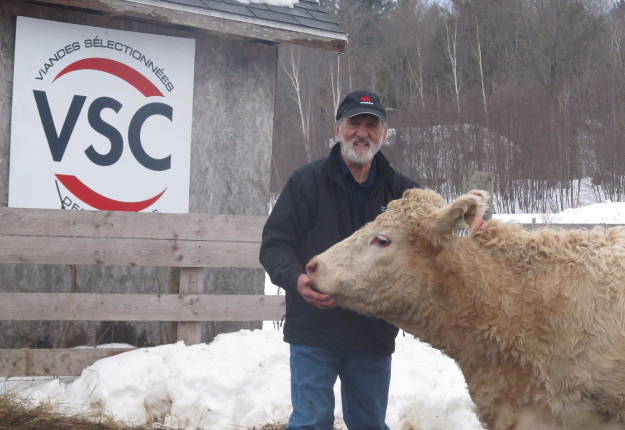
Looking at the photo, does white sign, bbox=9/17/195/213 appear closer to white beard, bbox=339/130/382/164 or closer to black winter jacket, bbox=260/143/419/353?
black winter jacket, bbox=260/143/419/353

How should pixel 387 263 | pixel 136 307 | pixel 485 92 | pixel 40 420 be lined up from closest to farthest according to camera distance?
pixel 387 263 < pixel 40 420 < pixel 136 307 < pixel 485 92

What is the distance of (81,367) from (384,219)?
380 cm

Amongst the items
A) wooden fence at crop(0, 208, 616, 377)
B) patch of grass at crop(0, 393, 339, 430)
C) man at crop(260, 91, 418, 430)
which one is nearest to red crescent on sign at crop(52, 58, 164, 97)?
wooden fence at crop(0, 208, 616, 377)

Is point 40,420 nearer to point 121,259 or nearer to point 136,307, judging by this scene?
point 136,307

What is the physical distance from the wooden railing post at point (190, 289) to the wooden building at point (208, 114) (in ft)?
0.56

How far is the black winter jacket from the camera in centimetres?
387

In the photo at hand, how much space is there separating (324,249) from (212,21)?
386cm

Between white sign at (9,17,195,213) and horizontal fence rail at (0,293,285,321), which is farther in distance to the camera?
white sign at (9,17,195,213)

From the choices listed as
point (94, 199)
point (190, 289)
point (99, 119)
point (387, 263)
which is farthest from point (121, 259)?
point (387, 263)

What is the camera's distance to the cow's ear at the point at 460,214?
3.47 meters

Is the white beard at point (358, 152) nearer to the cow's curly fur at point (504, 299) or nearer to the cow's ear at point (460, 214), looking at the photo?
the cow's curly fur at point (504, 299)

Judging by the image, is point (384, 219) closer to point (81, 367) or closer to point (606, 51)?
point (81, 367)

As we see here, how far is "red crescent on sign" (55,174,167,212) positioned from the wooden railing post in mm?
973

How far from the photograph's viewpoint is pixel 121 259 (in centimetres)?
637
